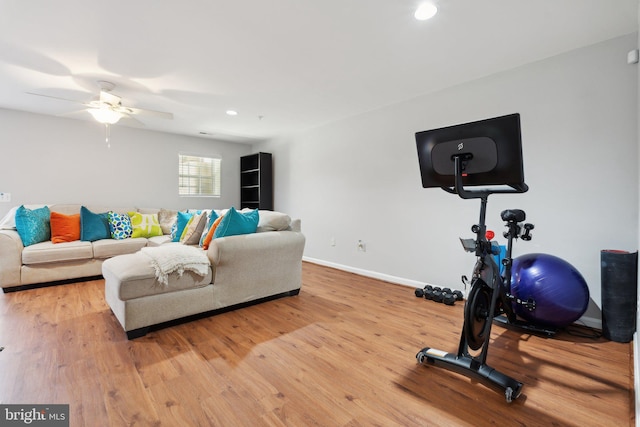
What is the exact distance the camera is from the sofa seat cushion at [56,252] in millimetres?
3388

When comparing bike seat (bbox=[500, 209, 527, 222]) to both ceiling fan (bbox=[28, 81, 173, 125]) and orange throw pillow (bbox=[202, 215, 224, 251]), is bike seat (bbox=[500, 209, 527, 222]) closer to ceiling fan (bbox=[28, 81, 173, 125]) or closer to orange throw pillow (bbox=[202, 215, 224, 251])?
orange throw pillow (bbox=[202, 215, 224, 251])

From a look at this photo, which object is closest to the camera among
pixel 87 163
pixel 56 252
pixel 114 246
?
pixel 56 252

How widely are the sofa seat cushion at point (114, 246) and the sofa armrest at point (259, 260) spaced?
206 cm

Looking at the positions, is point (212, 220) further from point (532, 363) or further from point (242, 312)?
point (532, 363)

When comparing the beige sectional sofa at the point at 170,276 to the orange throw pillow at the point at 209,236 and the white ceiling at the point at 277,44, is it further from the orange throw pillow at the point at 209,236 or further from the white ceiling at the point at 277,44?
the white ceiling at the point at 277,44

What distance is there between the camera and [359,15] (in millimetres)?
2045

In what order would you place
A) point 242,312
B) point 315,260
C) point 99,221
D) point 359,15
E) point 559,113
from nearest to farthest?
1. point 359,15
2. point 559,113
3. point 242,312
4. point 99,221
5. point 315,260

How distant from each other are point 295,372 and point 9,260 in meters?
3.58

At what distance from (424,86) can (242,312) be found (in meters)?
2.94

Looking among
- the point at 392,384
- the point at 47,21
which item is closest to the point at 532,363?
the point at 392,384

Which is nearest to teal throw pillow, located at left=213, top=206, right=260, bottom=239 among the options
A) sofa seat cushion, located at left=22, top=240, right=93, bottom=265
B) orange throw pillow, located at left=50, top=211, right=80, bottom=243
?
sofa seat cushion, located at left=22, top=240, right=93, bottom=265

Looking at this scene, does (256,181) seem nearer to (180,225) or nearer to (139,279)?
(180,225)

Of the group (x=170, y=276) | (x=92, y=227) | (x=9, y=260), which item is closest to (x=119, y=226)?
(x=92, y=227)

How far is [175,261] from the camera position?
2.34 metres
